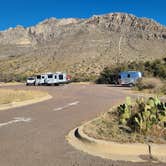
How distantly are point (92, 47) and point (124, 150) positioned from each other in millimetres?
87446

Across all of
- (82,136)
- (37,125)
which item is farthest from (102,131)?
(37,125)

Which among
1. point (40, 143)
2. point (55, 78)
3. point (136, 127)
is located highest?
point (136, 127)

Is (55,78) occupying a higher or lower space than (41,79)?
higher

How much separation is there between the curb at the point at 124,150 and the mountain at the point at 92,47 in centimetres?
6477

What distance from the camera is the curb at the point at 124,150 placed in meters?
7.02

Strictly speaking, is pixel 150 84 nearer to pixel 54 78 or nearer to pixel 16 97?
pixel 16 97

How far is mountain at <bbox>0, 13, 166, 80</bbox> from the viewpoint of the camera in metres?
83.5

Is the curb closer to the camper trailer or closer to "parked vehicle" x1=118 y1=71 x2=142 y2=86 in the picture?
"parked vehicle" x1=118 y1=71 x2=142 y2=86

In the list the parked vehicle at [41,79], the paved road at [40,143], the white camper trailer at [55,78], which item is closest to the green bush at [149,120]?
the paved road at [40,143]

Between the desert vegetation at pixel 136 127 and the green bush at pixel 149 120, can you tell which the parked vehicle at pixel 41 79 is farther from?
the green bush at pixel 149 120

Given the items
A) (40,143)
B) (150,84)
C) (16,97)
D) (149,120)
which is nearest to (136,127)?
(149,120)

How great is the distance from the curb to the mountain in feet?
213

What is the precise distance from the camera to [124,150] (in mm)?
7414

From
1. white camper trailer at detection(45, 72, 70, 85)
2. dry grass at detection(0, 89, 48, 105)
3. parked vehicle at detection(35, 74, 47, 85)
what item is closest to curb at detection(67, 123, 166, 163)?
dry grass at detection(0, 89, 48, 105)
